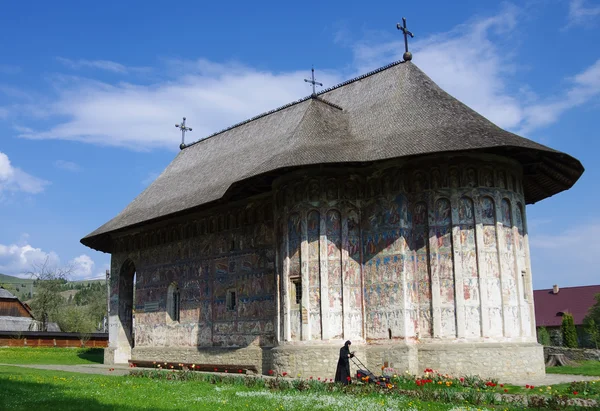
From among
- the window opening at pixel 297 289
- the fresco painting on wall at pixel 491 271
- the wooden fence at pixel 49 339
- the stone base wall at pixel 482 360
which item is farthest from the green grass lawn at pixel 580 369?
the wooden fence at pixel 49 339

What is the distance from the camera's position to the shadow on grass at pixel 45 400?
33.3 ft

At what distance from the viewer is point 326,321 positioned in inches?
650

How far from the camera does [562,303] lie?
46625mm

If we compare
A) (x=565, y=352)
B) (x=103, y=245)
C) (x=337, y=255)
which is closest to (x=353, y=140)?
(x=337, y=255)

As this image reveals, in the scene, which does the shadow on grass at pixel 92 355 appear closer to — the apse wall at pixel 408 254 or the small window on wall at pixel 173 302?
the small window on wall at pixel 173 302

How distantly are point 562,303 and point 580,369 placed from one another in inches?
1207

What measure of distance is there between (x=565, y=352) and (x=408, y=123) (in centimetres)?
1056

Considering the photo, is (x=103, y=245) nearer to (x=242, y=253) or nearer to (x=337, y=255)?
(x=242, y=253)

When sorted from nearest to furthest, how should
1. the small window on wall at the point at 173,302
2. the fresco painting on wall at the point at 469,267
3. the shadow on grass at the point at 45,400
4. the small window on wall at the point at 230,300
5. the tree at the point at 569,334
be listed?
the shadow on grass at the point at 45,400 < the fresco painting on wall at the point at 469,267 < the small window on wall at the point at 230,300 < the small window on wall at the point at 173,302 < the tree at the point at 569,334

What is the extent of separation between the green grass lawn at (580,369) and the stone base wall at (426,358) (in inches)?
79.1

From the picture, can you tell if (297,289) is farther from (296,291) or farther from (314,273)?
(314,273)

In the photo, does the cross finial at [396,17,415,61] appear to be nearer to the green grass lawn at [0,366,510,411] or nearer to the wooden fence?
the green grass lawn at [0,366,510,411]

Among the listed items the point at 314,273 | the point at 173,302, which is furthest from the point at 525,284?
the point at 173,302

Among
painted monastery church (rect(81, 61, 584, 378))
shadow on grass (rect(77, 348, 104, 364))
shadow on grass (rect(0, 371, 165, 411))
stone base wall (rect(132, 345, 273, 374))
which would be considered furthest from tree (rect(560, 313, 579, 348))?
shadow on grass (rect(0, 371, 165, 411))
